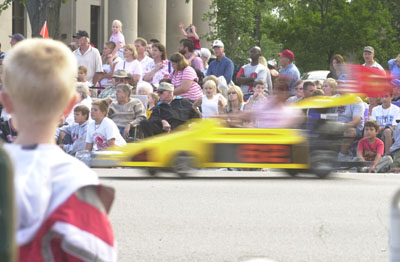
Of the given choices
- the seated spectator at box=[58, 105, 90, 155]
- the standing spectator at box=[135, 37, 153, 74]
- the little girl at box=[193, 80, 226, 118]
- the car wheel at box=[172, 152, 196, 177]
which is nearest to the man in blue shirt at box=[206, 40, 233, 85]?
the standing spectator at box=[135, 37, 153, 74]

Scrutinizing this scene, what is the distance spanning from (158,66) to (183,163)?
5.74 meters

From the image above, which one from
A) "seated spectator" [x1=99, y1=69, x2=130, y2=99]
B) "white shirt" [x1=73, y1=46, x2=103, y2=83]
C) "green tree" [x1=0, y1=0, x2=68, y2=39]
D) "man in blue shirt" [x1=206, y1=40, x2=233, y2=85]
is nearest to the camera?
"seated spectator" [x1=99, y1=69, x2=130, y2=99]

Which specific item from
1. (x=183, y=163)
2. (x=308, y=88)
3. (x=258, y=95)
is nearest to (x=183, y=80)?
(x=258, y=95)

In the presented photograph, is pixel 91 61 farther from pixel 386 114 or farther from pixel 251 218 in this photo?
pixel 251 218

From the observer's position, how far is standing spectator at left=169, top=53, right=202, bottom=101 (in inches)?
556

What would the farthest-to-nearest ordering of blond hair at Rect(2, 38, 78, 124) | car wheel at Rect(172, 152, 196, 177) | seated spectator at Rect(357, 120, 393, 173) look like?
1. seated spectator at Rect(357, 120, 393, 173)
2. car wheel at Rect(172, 152, 196, 177)
3. blond hair at Rect(2, 38, 78, 124)

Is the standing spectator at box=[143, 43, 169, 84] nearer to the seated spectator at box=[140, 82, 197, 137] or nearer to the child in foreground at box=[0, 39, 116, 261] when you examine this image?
the seated spectator at box=[140, 82, 197, 137]

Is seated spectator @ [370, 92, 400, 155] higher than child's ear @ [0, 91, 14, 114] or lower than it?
lower

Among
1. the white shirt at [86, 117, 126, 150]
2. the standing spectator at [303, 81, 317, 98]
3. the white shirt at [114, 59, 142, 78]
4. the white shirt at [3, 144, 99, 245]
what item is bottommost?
the white shirt at [86, 117, 126, 150]

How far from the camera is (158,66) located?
1580 cm

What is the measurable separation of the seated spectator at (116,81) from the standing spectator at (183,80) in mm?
1077

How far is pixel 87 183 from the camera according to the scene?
2504mm

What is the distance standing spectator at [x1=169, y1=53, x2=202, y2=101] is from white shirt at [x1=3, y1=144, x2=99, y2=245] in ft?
38.2

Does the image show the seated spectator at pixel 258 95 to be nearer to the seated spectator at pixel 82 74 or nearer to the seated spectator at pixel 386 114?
the seated spectator at pixel 386 114
